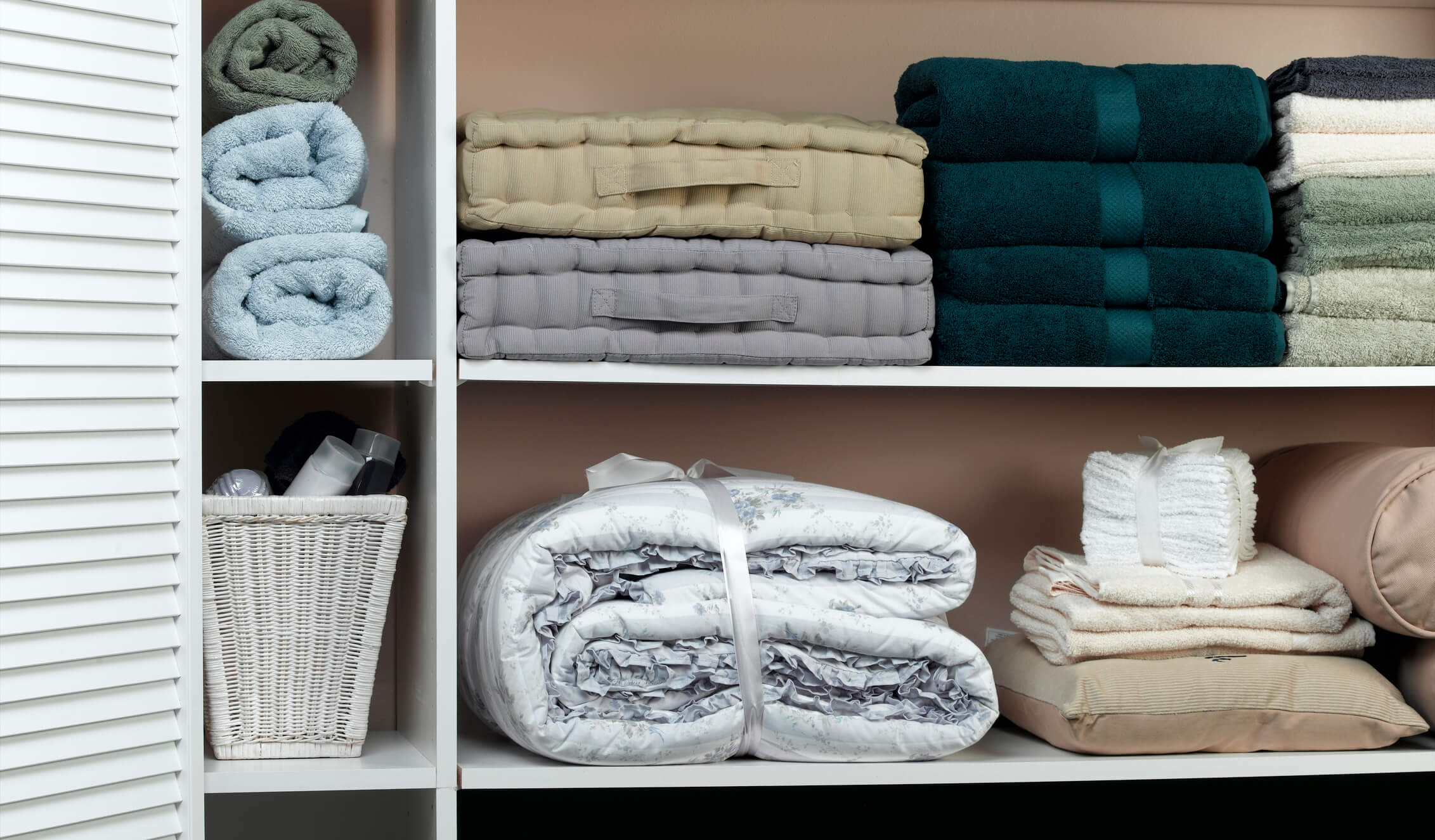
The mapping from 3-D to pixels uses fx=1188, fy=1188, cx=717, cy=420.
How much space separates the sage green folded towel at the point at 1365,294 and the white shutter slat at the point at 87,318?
44.7 inches

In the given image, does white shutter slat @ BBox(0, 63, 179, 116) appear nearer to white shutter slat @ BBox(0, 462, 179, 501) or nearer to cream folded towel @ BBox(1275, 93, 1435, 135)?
white shutter slat @ BBox(0, 462, 179, 501)

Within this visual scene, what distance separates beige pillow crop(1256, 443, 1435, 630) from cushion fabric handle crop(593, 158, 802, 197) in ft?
2.37

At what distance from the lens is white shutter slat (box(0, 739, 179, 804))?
0.96 meters

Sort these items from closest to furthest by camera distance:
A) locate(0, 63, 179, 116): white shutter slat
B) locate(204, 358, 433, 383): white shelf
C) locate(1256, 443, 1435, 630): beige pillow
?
locate(0, 63, 179, 116): white shutter slat, locate(204, 358, 433, 383): white shelf, locate(1256, 443, 1435, 630): beige pillow

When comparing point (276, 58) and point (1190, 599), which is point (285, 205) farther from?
point (1190, 599)

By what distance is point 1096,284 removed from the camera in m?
1.26

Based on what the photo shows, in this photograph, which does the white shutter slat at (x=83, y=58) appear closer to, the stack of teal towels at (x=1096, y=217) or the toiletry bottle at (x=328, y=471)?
the toiletry bottle at (x=328, y=471)

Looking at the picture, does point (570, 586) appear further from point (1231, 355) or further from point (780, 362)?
point (1231, 355)

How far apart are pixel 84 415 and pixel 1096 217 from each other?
99cm

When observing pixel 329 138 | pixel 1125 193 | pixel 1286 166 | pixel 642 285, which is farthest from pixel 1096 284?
pixel 329 138

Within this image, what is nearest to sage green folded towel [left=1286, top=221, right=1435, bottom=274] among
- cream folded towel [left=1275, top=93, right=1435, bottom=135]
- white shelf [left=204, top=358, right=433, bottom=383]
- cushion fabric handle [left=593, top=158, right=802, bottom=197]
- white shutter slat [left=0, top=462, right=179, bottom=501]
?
cream folded towel [left=1275, top=93, right=1435, bottom=135]

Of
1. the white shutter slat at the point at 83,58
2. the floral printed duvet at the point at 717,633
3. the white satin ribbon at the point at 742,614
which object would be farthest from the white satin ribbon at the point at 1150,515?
the white shutter slat at the point at 83,58

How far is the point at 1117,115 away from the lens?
128 cm

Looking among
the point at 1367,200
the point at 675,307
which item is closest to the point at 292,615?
the point at 675,307
